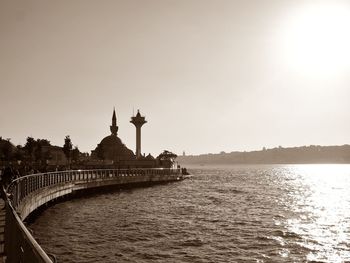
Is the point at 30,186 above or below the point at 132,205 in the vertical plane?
above

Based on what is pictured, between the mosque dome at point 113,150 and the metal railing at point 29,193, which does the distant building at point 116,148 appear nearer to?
the mosque dome at point 113,150

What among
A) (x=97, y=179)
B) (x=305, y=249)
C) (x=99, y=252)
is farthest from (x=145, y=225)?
(x=97, y=179)

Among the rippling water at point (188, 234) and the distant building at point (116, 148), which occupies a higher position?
the distant building at point (116, 148)

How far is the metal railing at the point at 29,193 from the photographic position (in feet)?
19.4

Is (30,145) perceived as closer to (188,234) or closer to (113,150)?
(113,150)

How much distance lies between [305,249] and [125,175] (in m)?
48.5

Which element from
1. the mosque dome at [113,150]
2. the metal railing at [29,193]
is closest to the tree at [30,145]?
the mosque dome at [113,150]

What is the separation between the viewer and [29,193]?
27984 millimetres

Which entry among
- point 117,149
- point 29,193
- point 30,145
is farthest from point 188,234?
point 117,149

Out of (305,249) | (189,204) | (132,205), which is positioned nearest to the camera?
(305,249)

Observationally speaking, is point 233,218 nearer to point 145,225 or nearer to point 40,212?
point 145,225

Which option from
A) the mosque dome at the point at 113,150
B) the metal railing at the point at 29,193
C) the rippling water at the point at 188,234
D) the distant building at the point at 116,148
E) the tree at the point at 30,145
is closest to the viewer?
the metal railing at the point at 29,193

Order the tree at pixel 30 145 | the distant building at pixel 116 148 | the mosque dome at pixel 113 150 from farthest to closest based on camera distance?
the mosque dome at pixel 113 150 → the distant building at pixel 116 148 → the tree at pixel 30 145

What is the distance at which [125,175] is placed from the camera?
230ft
